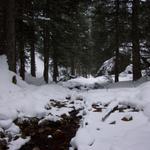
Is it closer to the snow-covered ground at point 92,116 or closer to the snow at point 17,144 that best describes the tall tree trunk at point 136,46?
the snow-covered ground at point 92,116

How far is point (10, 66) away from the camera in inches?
566

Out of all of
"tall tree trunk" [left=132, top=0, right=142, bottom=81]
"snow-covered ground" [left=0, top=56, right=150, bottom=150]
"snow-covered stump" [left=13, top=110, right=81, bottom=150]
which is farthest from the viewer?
"tall tree trunk" [left=132, top=0, right=142, bottom=81]

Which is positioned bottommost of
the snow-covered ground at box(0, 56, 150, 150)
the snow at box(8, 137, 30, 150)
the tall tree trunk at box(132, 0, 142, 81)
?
the snow at box(8, 137, 30, 150)

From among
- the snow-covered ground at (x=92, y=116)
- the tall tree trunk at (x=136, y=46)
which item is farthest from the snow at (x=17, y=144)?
the tall tree trunk at (x=136, y=46)

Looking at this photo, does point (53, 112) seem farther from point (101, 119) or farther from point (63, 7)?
point (63, 7)

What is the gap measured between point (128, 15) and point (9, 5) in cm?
1179

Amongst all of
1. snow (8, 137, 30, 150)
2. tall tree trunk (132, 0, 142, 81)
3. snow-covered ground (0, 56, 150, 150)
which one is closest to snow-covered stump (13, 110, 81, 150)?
snow (8, 137, 30, 150)

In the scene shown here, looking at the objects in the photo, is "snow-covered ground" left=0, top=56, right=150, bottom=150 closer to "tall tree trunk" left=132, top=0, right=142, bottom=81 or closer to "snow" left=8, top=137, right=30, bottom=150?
"snow" left=8, top=137, right=30, bottom=150

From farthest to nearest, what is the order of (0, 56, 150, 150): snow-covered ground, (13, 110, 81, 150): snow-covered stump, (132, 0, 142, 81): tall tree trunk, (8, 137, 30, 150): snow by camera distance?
1. (132, 0, 142, 81): tall tree trunk
2. (13, 110, 81, 150): snow-covered stump
3. (8, 137, 30, 150): snow
4. (0, 56, 150, 150): snow-covered ground

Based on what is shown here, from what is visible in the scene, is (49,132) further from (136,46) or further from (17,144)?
(136,46)

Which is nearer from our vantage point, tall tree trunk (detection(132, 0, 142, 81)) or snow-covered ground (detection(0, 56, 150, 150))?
snow-covered ground (detection(0, 56, 150, 150))

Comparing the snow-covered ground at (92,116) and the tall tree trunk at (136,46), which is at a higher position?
the tall tree trunk at (136,46)

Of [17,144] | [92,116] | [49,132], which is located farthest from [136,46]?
[17,144]

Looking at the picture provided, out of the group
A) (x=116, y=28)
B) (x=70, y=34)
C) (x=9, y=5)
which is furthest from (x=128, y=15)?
(x=9, y=5)
